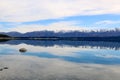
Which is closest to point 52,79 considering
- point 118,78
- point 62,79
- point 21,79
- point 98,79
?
point 62,79

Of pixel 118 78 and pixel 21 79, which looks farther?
pixel 118 78

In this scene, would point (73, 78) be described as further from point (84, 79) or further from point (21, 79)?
point (21, 79)

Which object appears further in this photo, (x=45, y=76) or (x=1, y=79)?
(x=45, y=76)

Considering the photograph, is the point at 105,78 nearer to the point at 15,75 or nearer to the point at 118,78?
the point at 118,78

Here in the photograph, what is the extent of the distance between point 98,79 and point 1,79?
36.4ft

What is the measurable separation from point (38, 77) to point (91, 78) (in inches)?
247

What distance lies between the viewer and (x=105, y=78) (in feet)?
98.7

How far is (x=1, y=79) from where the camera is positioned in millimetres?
27703

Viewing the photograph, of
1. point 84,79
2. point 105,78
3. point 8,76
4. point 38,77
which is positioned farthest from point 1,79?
point 105,78

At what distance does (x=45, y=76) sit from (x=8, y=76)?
14.5 feet

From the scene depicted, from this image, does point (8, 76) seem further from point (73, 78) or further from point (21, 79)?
point (73, 78)

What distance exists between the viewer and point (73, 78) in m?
29.2

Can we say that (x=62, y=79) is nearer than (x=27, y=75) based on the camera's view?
Yes

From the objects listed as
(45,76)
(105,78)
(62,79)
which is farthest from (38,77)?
(105,78)
